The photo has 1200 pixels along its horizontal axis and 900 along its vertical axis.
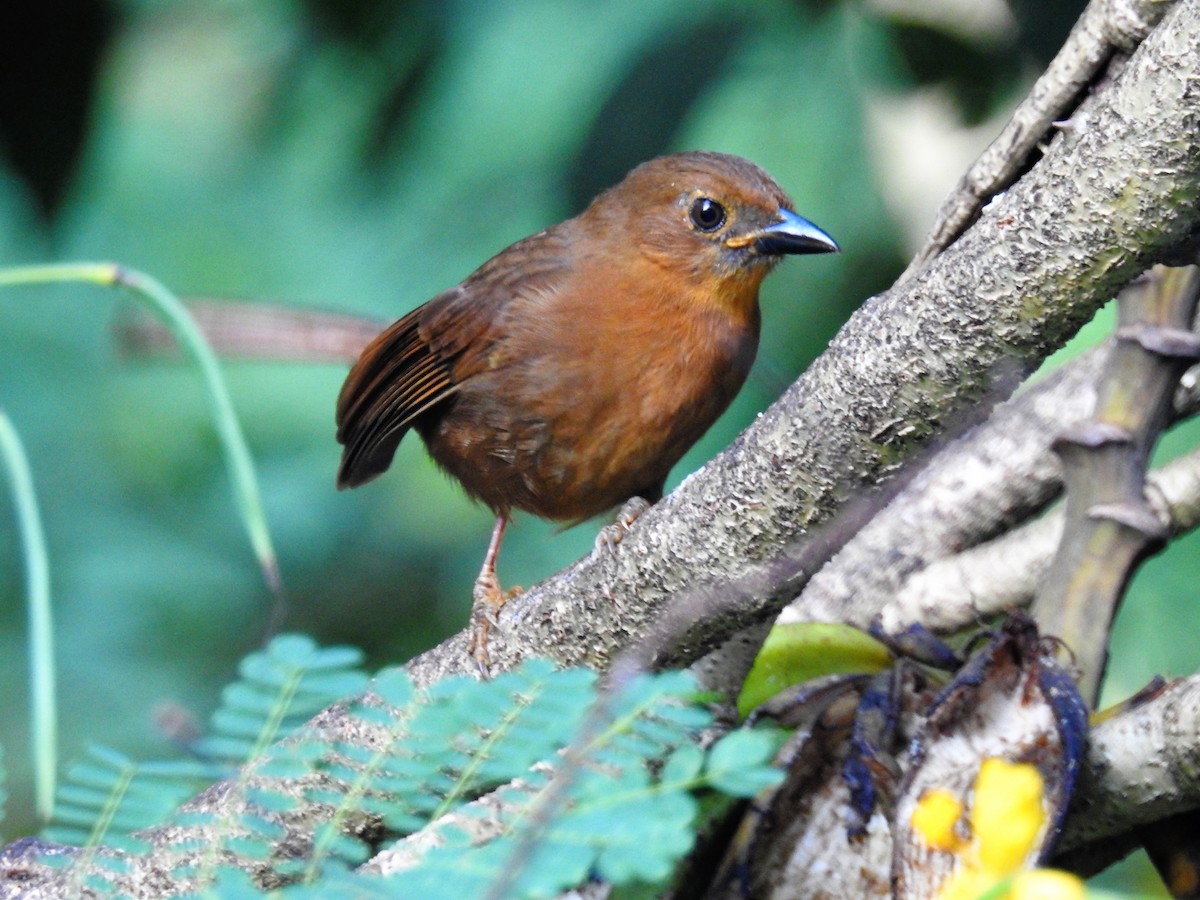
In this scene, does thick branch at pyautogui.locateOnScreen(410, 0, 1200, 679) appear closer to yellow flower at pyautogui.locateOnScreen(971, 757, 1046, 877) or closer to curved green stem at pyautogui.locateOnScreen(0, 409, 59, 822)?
yellow flower at pyautogui.locateOnScreen(971, 757, 1046, 877)

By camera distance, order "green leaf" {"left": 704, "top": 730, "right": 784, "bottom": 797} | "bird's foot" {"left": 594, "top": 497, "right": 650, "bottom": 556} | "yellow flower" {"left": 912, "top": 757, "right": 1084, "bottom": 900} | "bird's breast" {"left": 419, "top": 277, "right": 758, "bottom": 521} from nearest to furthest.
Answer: "green leaf" {"left": 704, "top": 730, "right": 784, "bottom": 797} < "yellow flower" {"left": 912, "top": 757, "right": 1084, "bottom": 900} < "bird's foot" {"left": 594, "top": 497, "right": 650, "bottom": 556} < "bird's breast" {"left": 419, "top": 277, "right": 758, "bottom": 521}

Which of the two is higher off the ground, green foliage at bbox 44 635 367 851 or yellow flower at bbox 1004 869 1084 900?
green foliage at bbox 44 635 367 851

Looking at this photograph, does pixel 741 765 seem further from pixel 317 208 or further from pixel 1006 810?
pixel 317 208

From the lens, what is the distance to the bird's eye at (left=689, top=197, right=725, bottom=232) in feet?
8.04

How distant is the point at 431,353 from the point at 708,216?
21.5 inches

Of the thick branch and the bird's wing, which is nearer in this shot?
the thick branch

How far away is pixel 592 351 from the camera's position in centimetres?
225

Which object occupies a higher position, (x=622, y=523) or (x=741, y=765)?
(x=622, y=523)

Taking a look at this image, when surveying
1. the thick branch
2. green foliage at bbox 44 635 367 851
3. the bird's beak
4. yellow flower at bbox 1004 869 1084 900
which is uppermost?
the bird's beak

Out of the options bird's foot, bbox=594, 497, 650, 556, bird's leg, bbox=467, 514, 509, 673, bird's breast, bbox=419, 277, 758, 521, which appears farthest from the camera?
bird's breast, bbox=419, 277, 758, 521

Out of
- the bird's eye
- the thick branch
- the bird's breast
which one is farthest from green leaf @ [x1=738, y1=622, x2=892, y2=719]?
the bird's eye

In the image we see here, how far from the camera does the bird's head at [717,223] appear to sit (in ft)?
7.84

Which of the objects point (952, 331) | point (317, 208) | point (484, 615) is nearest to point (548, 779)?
point (952, 331)

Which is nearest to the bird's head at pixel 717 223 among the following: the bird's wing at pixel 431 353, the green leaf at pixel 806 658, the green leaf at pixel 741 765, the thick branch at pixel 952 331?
the bird's wing at pixel 431 353
